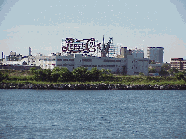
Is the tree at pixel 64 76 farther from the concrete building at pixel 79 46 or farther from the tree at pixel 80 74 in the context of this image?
the concrete building at pixel 79 46

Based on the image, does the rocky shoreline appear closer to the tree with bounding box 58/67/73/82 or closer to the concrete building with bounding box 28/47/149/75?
the tree with bounding box 58/67/73/82

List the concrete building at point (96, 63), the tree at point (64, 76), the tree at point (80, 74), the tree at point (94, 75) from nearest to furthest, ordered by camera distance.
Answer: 1. the tree at point (64, 76)
2. the tree at point (80, 74)
3. the tree at point (94, 75)
4. the concrete building at point (96, 63)

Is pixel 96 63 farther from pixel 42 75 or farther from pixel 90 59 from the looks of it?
pixel 42 75

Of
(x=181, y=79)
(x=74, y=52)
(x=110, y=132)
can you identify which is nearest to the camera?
(x=110, y=132)

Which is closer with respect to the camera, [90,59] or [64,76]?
[64,76]

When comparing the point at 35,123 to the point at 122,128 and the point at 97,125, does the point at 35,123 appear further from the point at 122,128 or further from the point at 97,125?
the point at 122,128

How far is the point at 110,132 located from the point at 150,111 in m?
16.2

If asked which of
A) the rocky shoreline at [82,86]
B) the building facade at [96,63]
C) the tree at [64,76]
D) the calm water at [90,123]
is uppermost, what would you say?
the building facade at [96,63]

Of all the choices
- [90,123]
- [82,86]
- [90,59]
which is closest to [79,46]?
[90,59]

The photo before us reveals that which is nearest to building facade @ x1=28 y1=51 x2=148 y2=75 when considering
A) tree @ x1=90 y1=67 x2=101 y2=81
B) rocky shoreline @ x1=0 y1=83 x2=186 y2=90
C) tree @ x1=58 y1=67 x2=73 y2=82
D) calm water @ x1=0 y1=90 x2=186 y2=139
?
tree @ x1=90 y1=67 x2=101 y2=81

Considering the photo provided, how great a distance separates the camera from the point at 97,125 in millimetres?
34750

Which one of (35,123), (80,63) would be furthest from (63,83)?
(35,123)

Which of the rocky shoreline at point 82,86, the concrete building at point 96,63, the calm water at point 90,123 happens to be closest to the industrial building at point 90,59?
the concrete building at point 96,63

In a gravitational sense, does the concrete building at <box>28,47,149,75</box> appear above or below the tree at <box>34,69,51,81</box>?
above
